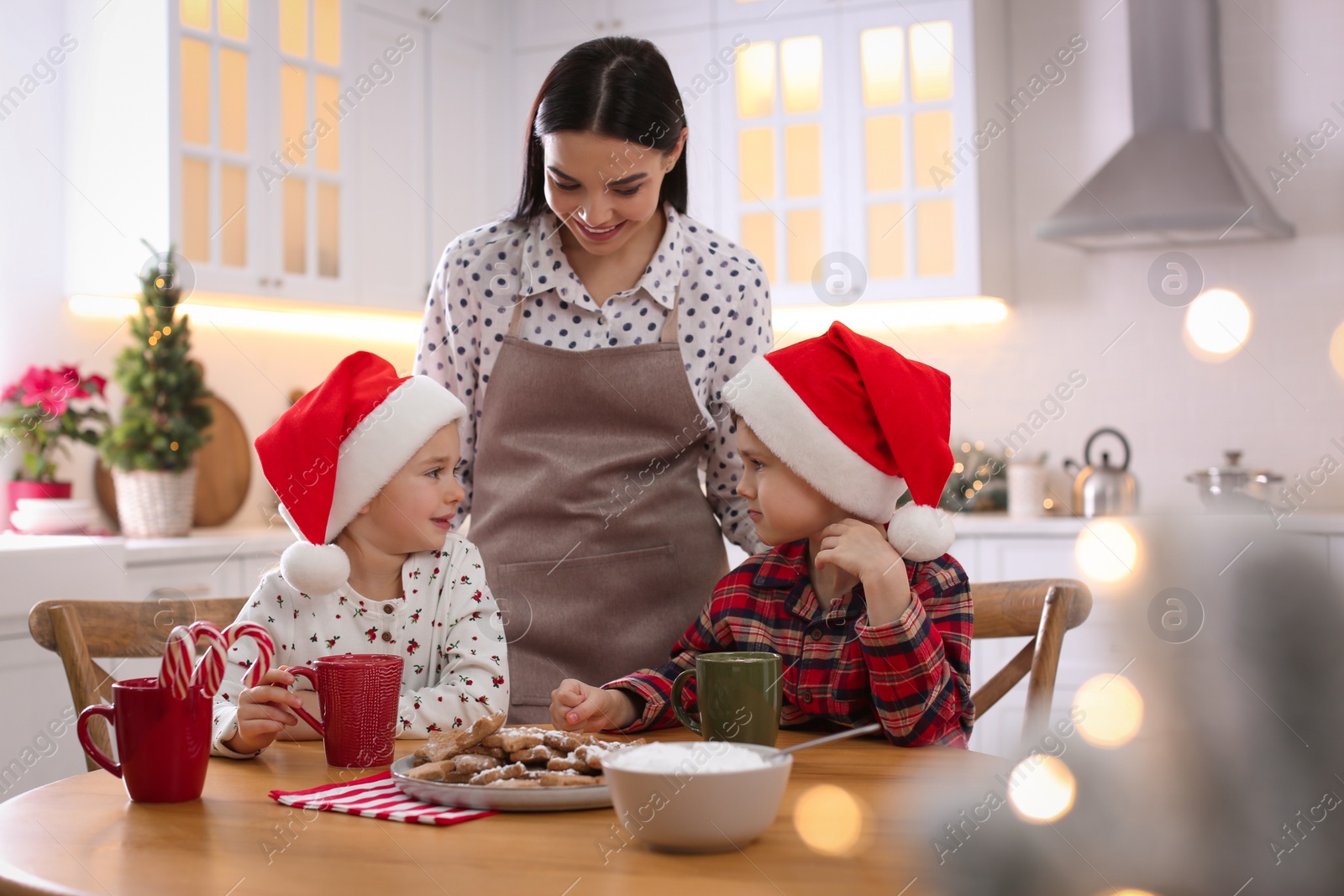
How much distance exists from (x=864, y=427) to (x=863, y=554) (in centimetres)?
20

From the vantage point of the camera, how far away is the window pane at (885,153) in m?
3.86

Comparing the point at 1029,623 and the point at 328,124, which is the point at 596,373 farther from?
the point at 328,124

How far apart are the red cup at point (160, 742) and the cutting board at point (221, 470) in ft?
8.36

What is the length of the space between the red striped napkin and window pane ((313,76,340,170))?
2997 mm

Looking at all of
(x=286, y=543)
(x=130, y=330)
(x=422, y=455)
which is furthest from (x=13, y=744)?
(x=422, y=455)

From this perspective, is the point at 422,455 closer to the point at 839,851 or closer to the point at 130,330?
the point at 839,851

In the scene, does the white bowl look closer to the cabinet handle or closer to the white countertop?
the white countertop

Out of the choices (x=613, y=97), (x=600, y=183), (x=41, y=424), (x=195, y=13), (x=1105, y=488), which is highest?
(x=195, y=13)

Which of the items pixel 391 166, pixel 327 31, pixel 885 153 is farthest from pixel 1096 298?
pixel 327 31

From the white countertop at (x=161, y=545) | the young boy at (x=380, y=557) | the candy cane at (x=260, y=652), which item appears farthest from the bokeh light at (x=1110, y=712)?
the white countertop at (x=161, y=545)

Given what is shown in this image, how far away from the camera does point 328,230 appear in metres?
3.70

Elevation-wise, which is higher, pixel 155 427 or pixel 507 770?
pixel 155 427

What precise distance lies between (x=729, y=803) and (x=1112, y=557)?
551mm

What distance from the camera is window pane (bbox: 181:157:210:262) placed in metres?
3.18
